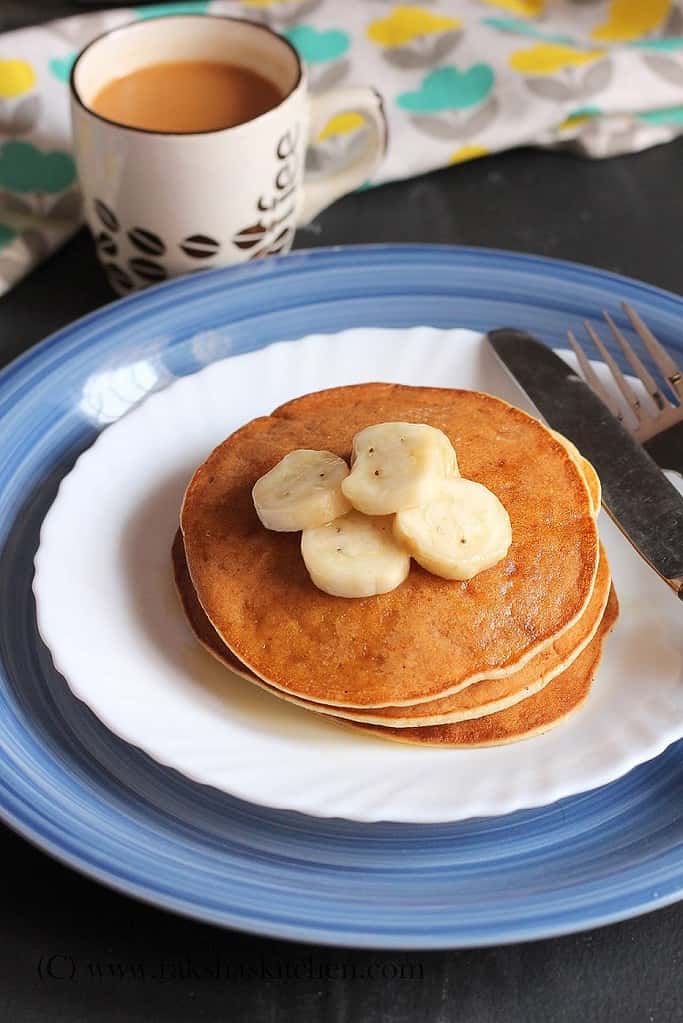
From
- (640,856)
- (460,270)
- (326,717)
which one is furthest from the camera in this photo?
(460,270)

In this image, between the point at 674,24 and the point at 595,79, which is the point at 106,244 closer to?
the point at 595,79

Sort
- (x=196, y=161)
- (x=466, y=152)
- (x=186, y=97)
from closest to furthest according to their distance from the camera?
(x=196, y=161)
(x=186, y=97)
(x=466, y=152)

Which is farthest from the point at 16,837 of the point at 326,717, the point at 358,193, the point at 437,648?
the point at 358,193

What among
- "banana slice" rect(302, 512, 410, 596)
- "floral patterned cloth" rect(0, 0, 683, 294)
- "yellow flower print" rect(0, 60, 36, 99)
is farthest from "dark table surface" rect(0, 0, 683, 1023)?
"yellow flower print" rect(0, 60, 36, 99)

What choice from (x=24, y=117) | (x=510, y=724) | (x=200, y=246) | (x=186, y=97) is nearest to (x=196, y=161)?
(x=200, y=246)

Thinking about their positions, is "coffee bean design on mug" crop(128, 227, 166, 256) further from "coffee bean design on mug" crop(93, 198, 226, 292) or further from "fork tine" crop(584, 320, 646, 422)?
"fork tine" crop(584, 320, 646, 422)

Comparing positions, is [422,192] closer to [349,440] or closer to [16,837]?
[349,440]
